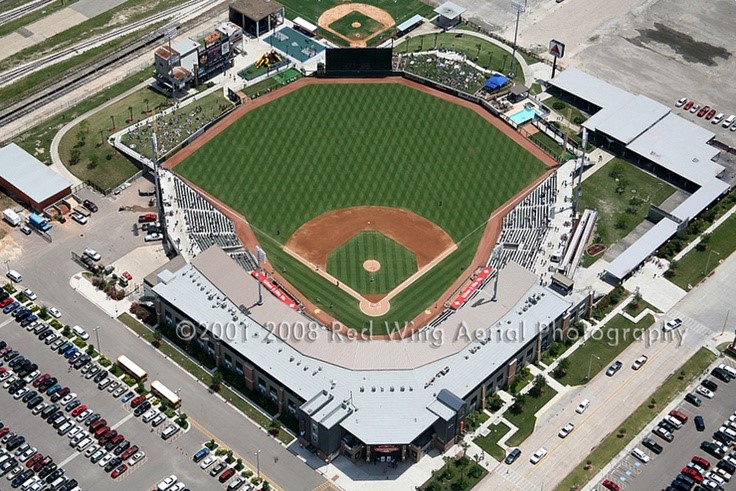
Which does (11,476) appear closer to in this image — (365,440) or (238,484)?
(238,484)

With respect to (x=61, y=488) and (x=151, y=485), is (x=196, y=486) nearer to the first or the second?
(x=151, y=485)

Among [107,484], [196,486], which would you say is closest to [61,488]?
[107,484]

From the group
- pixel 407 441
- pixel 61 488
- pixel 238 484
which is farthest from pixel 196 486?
pixel 407 441

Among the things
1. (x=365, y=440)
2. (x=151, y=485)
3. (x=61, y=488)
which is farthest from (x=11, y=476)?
(x=365, y=440)

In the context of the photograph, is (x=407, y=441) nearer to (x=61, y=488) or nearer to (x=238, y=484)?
(x=238, y=484)

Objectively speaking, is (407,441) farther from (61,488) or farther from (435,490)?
(61,488)

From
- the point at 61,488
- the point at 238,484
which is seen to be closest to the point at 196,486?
the point at 238,484
